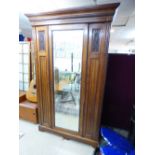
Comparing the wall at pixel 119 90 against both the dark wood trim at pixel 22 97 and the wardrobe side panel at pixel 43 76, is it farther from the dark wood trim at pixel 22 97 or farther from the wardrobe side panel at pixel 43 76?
the dark wood trim at pixel 22 97

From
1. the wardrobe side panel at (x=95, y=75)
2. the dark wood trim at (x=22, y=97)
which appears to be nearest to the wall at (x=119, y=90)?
the wardrobe side panel at (x=95, y=75)

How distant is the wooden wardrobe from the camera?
177 cm

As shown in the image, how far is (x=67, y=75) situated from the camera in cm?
226

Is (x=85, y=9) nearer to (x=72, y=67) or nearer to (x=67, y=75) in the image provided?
(x=72, y=67)

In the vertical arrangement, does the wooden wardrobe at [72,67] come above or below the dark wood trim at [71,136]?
above

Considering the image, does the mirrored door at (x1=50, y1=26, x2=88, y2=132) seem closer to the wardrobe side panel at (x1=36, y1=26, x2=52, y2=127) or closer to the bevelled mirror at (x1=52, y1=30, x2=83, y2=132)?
the bevelled mirror at (x1=52, y1=30, x2=83, y2=132)

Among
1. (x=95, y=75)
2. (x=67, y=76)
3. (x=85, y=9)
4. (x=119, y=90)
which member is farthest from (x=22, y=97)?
(x=85, y=9)

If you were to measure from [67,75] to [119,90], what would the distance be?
97cm

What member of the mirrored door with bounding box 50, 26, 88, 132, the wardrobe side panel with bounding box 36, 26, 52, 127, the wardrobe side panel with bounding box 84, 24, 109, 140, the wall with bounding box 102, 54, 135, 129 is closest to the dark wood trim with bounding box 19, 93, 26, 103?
the wardrobe side panel with bounding box 36, 26, 52, 127

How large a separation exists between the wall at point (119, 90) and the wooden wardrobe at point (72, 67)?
597 millimetres

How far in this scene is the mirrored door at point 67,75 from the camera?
2.01 metres
